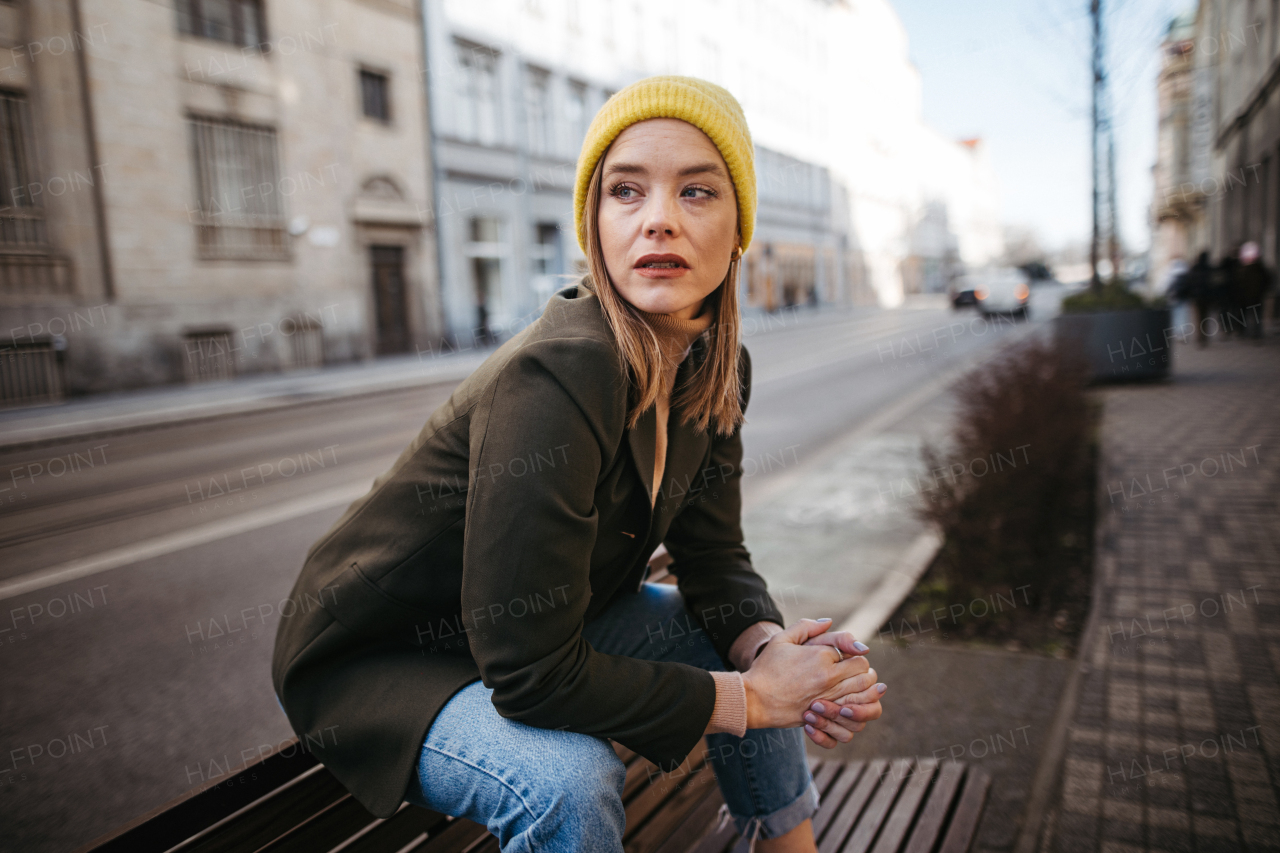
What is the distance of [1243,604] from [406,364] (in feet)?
60.1

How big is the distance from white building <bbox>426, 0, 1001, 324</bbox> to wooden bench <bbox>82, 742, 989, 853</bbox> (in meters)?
22.0

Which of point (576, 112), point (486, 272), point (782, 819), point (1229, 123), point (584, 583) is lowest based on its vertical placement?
point (782, 819)

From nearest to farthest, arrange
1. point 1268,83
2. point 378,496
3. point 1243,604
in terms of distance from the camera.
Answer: point 378,496, point 1243,604, point 1268,83

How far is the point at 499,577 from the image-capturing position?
1.36 metres

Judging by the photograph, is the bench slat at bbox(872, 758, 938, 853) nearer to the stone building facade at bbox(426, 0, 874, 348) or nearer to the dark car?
the stone building facade at bbox(426, 0, 874, 348)

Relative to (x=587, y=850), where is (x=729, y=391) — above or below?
above

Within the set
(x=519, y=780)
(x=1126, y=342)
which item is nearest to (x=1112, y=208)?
(x=1126, y=342)

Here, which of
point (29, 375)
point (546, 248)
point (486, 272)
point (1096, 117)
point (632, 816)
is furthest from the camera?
point (546, 248)

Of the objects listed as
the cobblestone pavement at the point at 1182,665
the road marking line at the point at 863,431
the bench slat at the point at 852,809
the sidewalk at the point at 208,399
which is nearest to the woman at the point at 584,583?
the bench slat at the point at 852,809

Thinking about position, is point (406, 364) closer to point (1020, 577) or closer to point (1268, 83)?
point (1020, 577)

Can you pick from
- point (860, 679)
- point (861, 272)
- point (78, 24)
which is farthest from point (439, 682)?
point (861, 272)

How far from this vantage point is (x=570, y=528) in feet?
4.61

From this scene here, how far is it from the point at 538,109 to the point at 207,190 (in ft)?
41.6

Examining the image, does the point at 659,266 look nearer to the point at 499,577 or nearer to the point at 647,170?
the point at 647,170
